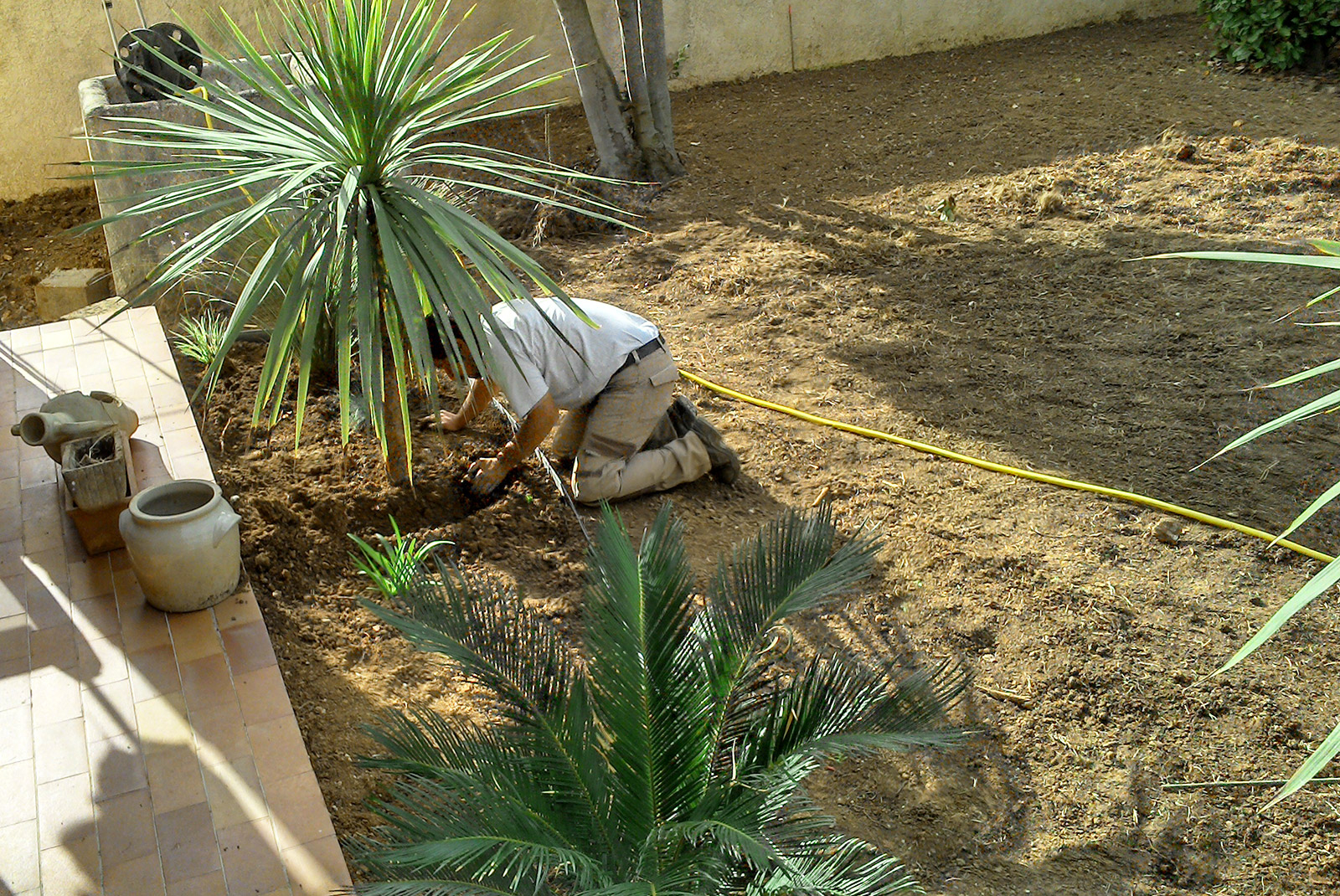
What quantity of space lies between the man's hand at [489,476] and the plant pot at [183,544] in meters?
0.93

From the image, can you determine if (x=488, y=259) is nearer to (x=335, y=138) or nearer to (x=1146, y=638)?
(x=335, y=138)

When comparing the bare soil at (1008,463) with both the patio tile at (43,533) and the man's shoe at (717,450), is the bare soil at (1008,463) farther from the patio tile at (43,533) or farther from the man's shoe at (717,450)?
the patio tile at (43,533)

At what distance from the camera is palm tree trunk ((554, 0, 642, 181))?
20.4ft

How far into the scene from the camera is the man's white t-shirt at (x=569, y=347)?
3620 mm

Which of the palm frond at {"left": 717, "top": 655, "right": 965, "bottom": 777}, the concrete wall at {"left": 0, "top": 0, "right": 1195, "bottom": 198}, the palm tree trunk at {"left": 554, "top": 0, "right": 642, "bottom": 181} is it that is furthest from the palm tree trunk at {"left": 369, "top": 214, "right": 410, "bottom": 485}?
the concrete wall at {"left": 0, "top": 0, "right": 1195, "bottom": 198}

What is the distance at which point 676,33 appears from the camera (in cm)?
820

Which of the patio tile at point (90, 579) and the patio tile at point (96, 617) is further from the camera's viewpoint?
the patio tile at point (90, 579)

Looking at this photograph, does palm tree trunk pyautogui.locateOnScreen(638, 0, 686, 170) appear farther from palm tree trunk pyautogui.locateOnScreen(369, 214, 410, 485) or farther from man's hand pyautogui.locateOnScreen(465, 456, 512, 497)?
man's hand pyautogui.locateOnScreen(465, 456, 512, 497)

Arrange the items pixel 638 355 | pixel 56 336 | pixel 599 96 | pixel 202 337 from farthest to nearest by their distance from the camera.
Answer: pixel 599 96, pixel 56 336, pixel 202 337, pixel 638 355

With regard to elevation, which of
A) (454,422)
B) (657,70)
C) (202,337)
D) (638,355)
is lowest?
(454,422)

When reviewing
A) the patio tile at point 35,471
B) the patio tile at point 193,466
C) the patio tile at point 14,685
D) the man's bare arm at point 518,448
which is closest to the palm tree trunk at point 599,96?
the man's bare arm at point 518,448

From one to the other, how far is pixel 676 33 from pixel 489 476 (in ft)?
18.0

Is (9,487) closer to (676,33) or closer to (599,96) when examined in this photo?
(599,96)

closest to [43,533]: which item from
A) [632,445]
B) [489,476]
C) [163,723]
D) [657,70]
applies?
[163,723]
